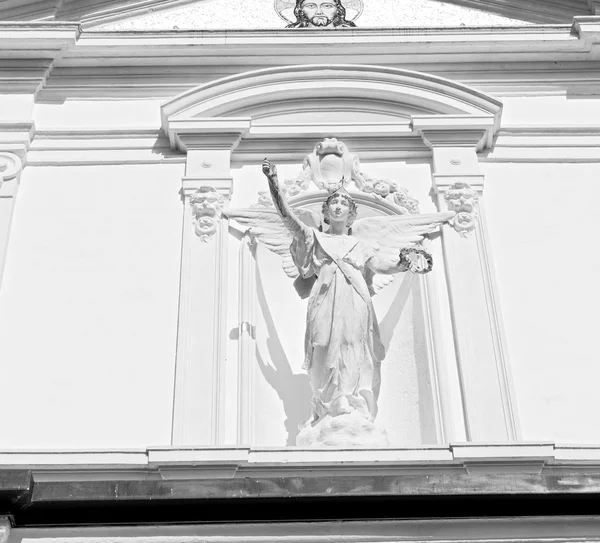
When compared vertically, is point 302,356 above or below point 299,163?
below

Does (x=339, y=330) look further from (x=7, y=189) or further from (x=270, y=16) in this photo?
(x=270, y=16)

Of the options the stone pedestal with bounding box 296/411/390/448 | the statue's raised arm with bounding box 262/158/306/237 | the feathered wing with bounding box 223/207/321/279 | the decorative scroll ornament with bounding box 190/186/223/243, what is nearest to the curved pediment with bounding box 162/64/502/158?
the decorative scroll ornament with bounding box 190/186/223/243

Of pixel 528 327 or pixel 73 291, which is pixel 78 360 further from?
pixel 528 327

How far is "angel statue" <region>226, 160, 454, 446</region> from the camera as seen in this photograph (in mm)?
7730

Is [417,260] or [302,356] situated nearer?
[417,260]

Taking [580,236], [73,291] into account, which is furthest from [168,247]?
[580,236]

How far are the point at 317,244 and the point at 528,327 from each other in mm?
1263

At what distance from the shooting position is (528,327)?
8.27 m

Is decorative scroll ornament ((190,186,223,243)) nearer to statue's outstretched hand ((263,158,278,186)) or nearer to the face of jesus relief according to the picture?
statue's outstretched hand ((263,158,278,186))

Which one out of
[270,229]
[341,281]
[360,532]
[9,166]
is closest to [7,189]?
[9,166]

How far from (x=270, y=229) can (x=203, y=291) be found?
55 centimetres

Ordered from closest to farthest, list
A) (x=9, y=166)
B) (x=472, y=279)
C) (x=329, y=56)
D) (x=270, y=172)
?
1. (x=270, y=172)
2. (x=472, y=279)
3. (x=9, y=166)
4. (x=329, y=56)

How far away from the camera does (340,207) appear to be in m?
8.36

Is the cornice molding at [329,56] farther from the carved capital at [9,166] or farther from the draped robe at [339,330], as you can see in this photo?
the draped robe at [339,330]
